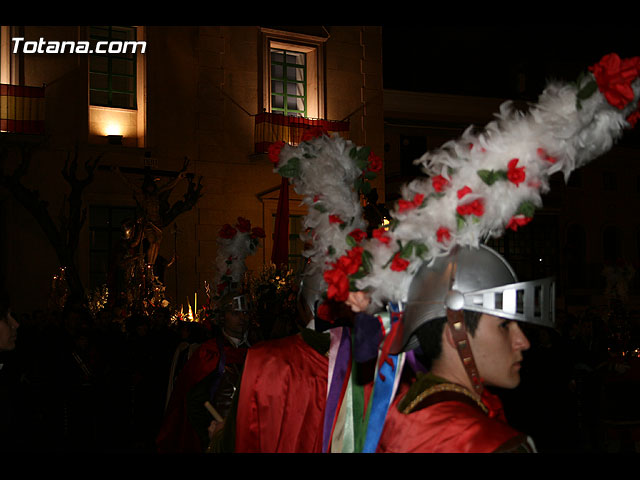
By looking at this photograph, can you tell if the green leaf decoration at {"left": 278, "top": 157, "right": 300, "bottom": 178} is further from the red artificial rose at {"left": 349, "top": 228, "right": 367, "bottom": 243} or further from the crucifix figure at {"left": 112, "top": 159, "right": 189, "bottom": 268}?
the crucifix figure at {"left": 112, "top": 159, "right": 189, "bottom": 268}

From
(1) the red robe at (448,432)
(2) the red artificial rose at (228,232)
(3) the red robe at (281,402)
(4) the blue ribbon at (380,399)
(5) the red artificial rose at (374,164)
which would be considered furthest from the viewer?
(2) the red artificial rose at (228,232)

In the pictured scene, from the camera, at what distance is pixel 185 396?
6.43 m

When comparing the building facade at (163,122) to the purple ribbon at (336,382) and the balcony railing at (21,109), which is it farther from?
the purple ribbon at (336,382)

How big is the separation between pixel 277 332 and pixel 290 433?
4941 mm

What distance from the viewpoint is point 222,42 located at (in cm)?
1812

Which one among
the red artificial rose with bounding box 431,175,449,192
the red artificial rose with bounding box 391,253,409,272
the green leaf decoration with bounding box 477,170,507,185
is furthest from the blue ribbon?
the green leaf decoration with bounding box 477,170,507,185

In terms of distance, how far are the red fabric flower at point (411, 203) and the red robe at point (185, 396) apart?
11.5ft

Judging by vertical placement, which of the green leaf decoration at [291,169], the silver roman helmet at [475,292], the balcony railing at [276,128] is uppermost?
the balcony railing at [276,128]

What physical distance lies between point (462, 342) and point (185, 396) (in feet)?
14.3

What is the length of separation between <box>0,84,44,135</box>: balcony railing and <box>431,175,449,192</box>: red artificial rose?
14.8 metres

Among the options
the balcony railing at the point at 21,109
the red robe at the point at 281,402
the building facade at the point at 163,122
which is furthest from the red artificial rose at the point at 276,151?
the balcony railing at the point at 21,109

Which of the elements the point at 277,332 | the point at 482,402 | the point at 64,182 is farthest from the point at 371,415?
the point at 64,182

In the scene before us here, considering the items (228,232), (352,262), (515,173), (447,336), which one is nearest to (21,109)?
(228,232)

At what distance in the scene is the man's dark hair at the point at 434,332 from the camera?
8.35 ft
